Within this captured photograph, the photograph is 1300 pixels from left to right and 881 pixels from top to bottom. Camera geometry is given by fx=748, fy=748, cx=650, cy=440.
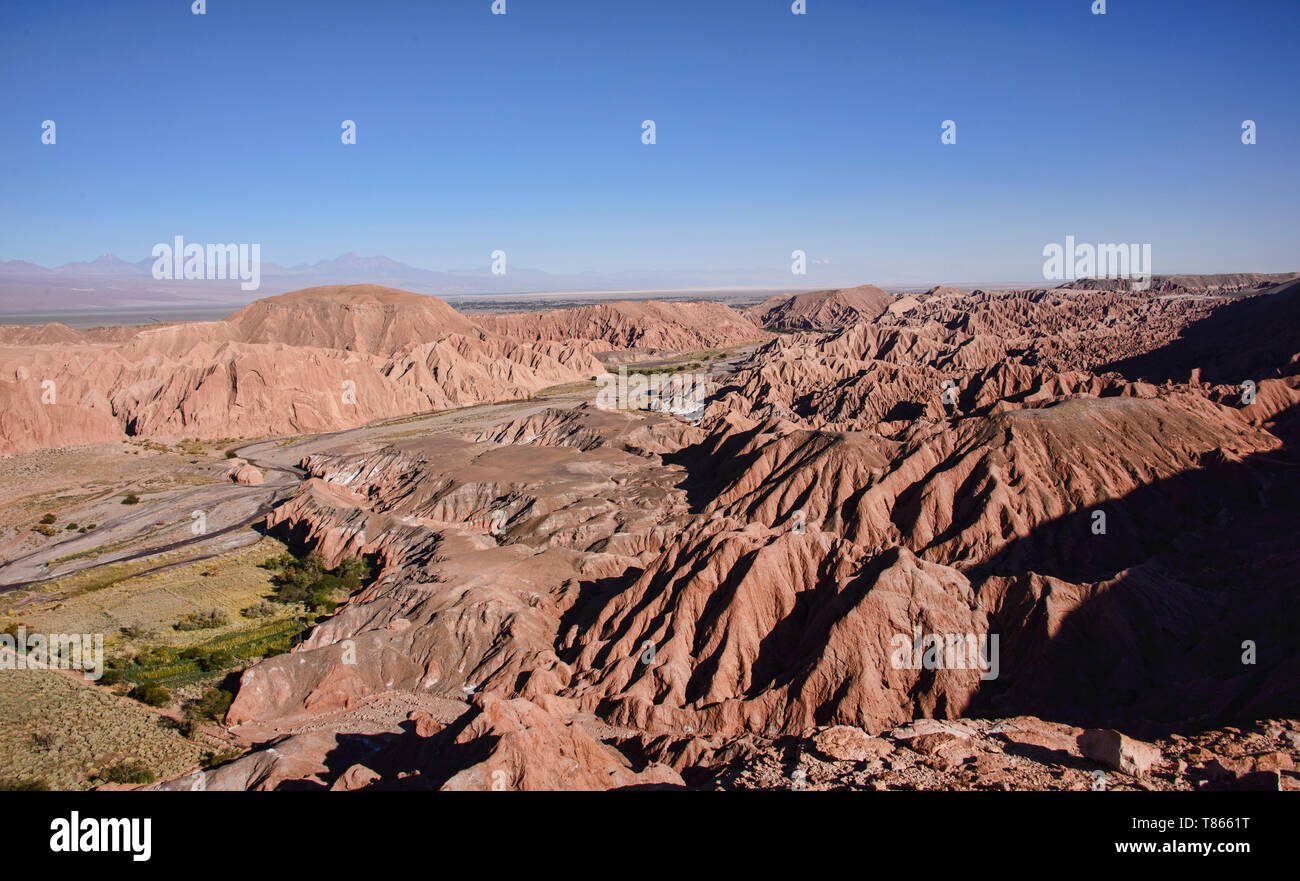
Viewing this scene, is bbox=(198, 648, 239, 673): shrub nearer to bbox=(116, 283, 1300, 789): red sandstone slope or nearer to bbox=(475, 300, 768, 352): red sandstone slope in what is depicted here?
bbox=(116, 283, 1300, 789): red sandstone slope

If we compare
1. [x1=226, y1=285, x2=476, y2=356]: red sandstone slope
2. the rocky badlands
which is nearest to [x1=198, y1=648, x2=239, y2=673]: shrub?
the rocky badlands

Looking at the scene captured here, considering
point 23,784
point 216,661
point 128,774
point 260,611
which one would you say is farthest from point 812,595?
point 260,611

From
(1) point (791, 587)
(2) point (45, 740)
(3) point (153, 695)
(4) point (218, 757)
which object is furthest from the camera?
(1) point (791, 587)

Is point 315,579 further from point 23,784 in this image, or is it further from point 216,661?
point 23,784

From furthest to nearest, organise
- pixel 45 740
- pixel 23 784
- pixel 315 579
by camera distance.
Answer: pixel 315 579 < pixel 45 740 < pixel 23 784

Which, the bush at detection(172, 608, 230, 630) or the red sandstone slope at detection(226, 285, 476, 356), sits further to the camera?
the red sandstone slope at detection(226, 285, 476, 356)

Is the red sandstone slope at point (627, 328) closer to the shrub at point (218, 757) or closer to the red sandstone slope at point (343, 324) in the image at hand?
the red sandstone slope at point (343, 324)
